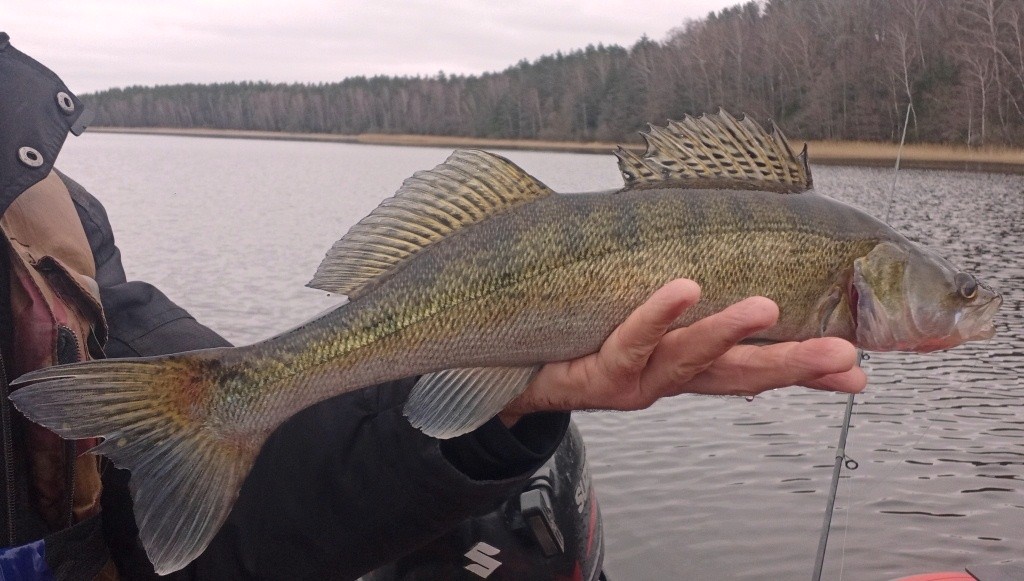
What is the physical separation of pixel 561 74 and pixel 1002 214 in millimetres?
61925

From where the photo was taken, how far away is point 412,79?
341ft

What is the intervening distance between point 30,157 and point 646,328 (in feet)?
5.74

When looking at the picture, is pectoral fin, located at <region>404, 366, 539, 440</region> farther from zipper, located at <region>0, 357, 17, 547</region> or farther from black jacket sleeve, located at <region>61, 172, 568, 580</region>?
zipper, located at <region>0, 357, 17, 547</region>

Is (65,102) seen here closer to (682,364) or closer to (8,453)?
(8,453)

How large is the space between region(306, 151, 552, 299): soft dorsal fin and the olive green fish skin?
0.04 m

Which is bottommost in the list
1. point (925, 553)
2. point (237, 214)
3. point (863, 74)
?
point (925, 553)

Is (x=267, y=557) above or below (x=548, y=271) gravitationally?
below

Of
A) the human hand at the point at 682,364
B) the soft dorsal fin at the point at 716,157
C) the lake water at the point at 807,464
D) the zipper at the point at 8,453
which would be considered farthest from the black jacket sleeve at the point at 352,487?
the lake water at the point at 807,464

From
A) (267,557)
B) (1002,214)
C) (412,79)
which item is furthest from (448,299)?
(412,79)

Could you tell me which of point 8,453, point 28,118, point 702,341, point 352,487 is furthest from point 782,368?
point 28,118

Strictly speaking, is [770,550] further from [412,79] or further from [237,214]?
[412,79]

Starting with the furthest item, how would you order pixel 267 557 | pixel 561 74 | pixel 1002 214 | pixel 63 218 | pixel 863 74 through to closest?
pixel 561 74 → pixel 863 74 → pixel 1002 214 → pixel 63 218 → pixel 267 557

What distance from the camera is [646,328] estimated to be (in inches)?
71.5

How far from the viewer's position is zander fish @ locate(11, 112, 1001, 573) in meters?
1.87
